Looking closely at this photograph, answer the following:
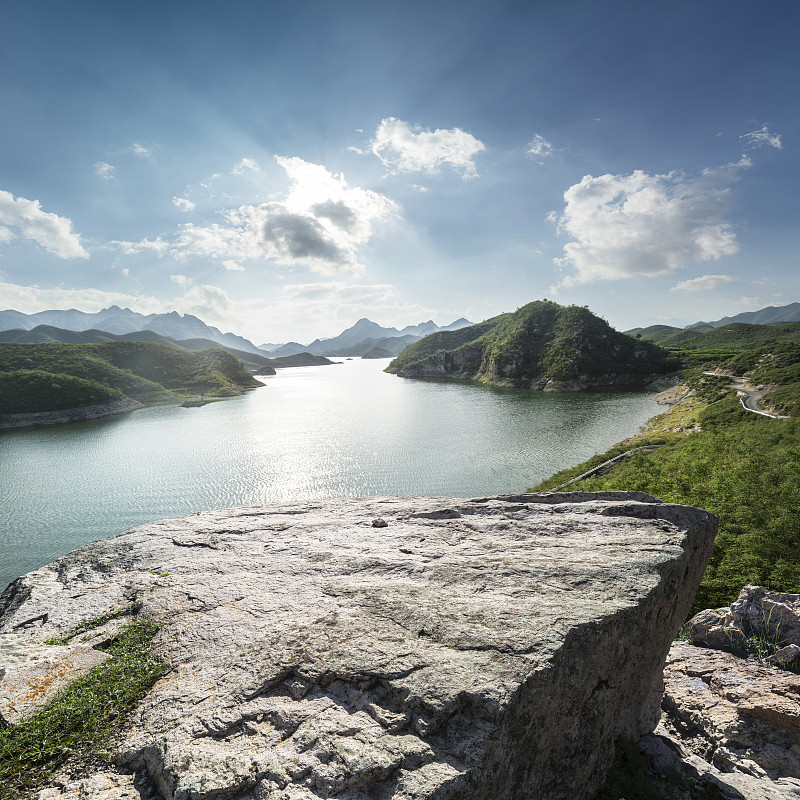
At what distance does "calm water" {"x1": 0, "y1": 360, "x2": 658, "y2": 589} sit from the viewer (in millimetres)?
35062

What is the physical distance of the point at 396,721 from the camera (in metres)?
5.31

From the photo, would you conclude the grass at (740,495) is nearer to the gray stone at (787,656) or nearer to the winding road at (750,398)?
the gray stone at (787,656)

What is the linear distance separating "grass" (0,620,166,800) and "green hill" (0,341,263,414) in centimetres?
11923

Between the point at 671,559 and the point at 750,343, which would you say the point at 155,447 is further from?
the point at 750,343

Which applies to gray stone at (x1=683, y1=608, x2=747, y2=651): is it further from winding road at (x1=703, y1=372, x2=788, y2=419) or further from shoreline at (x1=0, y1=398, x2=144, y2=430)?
shoreline at (x1=0, y1=398, x2=144, y2=430)

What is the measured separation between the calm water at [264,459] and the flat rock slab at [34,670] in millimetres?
25606

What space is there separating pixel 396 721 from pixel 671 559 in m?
6.73

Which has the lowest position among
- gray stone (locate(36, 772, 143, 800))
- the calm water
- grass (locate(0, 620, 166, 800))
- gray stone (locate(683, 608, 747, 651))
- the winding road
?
the calm water

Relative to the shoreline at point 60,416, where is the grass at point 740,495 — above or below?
above

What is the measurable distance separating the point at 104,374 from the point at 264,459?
400 feet

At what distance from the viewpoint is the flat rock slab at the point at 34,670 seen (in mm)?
5582

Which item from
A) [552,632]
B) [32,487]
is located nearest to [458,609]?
[552,632]

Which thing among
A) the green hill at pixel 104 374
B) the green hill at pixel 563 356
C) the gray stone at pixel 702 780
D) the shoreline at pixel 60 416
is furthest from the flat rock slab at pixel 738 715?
the green hill at pixel 104 374

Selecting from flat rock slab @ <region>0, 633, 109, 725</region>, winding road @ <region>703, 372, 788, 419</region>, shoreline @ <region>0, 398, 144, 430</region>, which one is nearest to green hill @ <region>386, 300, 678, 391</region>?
winding road @ <region>703, 372, 788, 419</region>
